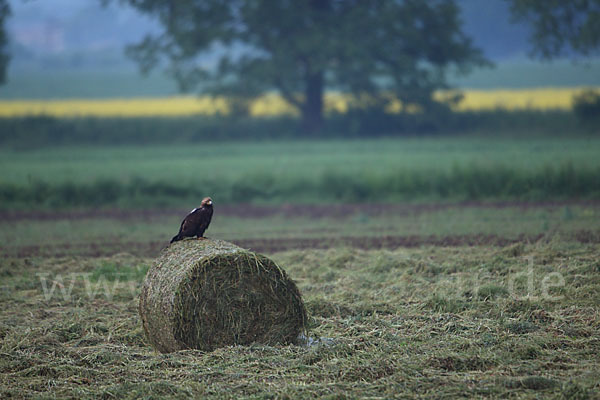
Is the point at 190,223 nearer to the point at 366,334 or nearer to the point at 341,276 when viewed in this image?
the point at 366,334

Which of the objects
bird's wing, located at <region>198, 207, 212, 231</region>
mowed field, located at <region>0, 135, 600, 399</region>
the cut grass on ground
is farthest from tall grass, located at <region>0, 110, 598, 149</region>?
bird's wing, located at <region>198, 207, 212, 231</region>

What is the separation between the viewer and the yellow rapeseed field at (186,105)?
4381 centimetres

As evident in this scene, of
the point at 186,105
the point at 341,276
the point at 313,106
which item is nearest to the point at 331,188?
the point at 341,276

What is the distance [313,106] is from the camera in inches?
1559

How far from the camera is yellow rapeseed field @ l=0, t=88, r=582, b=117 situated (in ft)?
144

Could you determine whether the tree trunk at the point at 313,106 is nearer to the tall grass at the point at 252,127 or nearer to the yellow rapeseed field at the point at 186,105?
the tall grass at the point at 252,127

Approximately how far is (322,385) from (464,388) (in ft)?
4.24

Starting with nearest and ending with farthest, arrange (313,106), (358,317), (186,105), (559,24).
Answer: (358,317)
(559,24)
(313,106)
(186,105)

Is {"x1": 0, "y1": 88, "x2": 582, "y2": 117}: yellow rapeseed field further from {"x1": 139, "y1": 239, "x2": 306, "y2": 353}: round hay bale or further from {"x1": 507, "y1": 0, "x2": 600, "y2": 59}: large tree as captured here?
{"x1": 139, "y1": 239, "x2": 306, "y2": 353}: round hay bale

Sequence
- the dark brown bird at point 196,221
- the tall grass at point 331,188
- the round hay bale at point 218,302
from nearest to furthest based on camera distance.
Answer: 1. the round hay bale at point 218,302
2. the dark brown bird at point 196,221
3. the tall grass at point 331,188

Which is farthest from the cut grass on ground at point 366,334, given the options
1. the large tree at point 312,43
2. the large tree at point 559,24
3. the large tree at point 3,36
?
the large tree at point 3,36

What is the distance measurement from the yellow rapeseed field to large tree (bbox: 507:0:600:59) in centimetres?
731

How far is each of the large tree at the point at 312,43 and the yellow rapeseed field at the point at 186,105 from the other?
11.8ft

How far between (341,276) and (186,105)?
4548 cm
